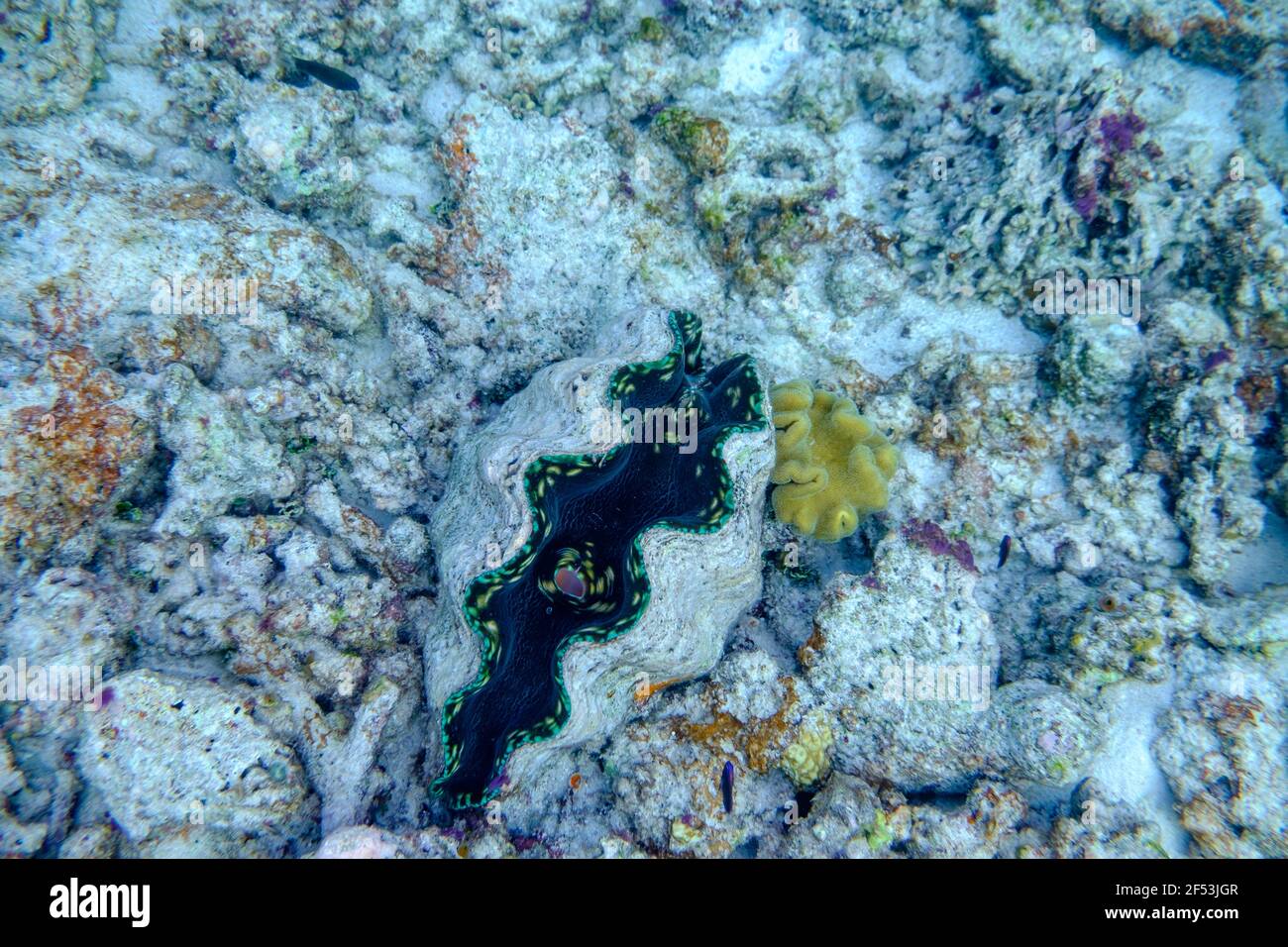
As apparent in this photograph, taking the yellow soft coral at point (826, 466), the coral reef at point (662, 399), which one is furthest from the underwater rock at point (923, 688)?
the yellow soft coral at point (826, 466)

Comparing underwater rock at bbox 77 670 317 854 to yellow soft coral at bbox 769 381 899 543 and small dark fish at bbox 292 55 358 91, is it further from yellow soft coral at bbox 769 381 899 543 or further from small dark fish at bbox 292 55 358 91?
small dark fish at bbox 292 55 358 91

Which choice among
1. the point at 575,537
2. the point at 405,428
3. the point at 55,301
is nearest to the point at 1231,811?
the point at 575,537

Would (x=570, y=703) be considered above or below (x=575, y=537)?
below

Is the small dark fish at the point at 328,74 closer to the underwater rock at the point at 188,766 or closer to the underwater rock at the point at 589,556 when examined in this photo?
the underwater rock at the point at 589,556

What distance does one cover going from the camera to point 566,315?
4.45 meters

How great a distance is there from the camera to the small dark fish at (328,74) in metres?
4.41

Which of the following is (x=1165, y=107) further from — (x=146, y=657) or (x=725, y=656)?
(x=146, y=657)

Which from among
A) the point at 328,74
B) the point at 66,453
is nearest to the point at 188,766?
the point at 66,453

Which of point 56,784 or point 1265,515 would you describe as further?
point 1265,515

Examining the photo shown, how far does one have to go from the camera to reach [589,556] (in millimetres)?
3754

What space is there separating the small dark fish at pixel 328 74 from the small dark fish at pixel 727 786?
565 cm

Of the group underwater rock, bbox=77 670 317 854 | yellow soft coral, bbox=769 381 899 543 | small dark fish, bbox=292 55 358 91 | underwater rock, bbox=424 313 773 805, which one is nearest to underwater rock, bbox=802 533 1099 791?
yellow soft coral, bbox=769 381 899 543

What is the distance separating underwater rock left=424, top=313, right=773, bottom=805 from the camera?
11.0ft
